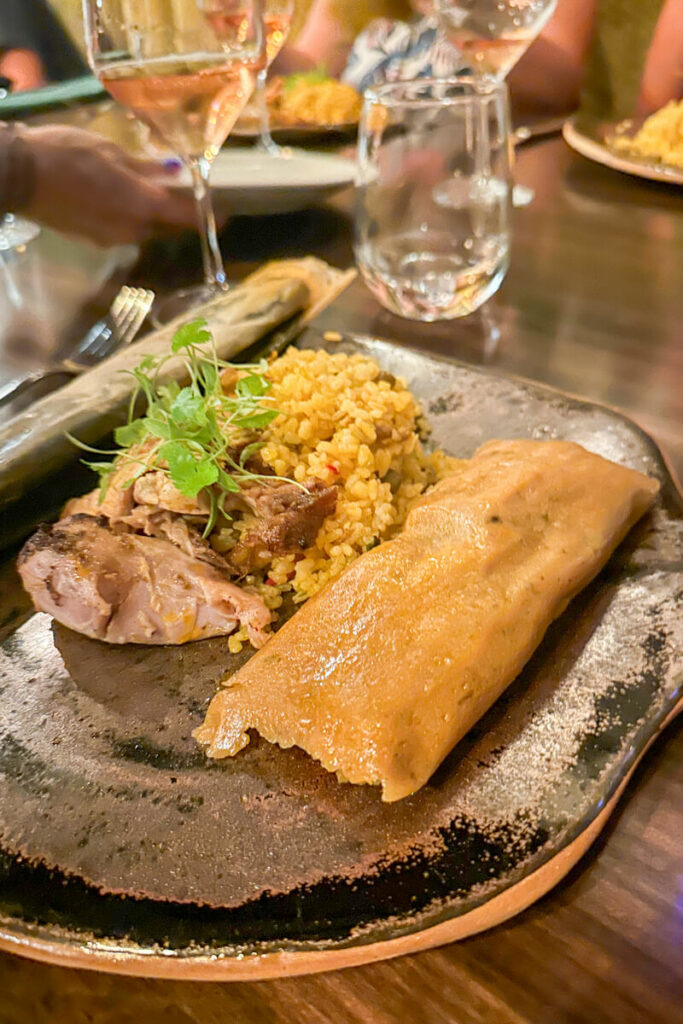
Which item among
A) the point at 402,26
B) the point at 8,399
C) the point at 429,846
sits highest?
the point at 402,26

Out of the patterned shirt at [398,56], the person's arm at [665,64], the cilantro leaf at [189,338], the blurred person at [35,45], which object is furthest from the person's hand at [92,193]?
the person's arm at [665,64]

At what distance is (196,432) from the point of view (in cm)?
144

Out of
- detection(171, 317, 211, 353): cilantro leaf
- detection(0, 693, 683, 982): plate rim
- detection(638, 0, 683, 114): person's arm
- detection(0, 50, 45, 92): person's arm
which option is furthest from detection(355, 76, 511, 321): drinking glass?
detection(0, 50, 45, 92): person's arm

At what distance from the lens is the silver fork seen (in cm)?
198

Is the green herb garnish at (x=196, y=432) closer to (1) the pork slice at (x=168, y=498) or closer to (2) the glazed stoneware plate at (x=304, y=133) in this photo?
(1) the pork slice at (x=168, y=498)

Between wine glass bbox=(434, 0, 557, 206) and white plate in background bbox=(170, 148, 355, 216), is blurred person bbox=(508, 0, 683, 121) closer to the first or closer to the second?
wine glass bbox=(434, 0, 557, 206)

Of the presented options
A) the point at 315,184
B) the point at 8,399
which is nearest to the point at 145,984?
the point at 8,399

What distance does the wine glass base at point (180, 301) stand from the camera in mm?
2363

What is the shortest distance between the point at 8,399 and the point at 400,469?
3.41 ft

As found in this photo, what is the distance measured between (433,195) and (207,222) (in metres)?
0.72

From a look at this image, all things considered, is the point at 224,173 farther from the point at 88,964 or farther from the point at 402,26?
the point at 88,964

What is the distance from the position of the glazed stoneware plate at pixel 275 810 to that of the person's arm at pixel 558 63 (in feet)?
12.3

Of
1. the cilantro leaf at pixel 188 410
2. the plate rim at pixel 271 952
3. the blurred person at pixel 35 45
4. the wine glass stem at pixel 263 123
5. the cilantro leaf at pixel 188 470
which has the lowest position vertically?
the plate rim at pixel 271 952

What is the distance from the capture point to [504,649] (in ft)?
3.68
